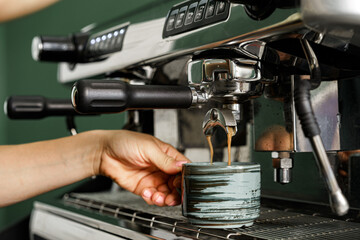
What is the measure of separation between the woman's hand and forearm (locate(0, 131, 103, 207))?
0.03m

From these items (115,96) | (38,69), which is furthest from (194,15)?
(38,69)

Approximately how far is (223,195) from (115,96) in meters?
0.14

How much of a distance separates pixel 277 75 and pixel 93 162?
1.07ft

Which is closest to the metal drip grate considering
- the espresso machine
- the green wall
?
the espresso machine

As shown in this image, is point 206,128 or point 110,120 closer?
point 206,128

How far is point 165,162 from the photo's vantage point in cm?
60

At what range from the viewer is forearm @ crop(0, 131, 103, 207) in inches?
27.8

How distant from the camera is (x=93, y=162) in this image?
2.30ft

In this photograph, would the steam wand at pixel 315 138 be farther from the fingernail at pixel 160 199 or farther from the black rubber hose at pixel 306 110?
the fingernail at pixel 160 199

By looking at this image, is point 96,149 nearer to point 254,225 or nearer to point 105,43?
point 105,43

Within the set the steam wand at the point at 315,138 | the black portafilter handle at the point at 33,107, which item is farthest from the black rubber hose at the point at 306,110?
the black portafilter handle at the point at 33,107

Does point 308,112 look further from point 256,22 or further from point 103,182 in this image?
point 103,182

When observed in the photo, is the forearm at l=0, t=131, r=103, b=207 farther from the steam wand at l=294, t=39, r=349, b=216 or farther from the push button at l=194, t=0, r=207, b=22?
the steam wand at l=294, t=39, r=349, b=216

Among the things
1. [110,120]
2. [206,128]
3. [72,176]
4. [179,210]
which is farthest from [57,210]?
[110,120]
